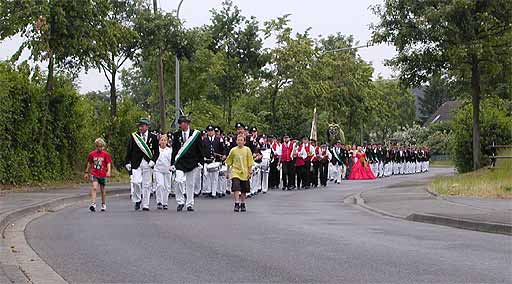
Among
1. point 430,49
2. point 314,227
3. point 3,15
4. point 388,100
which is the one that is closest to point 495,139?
point 430,49

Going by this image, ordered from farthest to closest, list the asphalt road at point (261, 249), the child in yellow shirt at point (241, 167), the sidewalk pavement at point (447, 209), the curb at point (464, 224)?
the child in yellow shirt at point (241, 167) → the sidewalk pavement at point (447, 209) → the curb at point (464, 224) → the asphalt road at point (261, 249)

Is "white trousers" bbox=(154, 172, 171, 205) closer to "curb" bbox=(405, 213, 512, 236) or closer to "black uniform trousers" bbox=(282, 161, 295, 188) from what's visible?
"curb" bbox=(405, 213, 512, 236)

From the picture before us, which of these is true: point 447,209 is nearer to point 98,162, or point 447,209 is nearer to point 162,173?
point 162,173

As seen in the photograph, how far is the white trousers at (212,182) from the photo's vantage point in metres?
25.7

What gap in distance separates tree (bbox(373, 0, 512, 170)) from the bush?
5.38m

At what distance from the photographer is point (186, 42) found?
33688 mm

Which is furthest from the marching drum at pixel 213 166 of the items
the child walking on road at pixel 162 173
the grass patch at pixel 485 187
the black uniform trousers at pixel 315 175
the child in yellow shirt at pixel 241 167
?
the black uniform trousers at pixel 315 175

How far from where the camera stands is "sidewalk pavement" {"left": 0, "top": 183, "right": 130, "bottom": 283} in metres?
10.2

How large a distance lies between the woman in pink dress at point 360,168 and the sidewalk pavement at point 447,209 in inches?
714

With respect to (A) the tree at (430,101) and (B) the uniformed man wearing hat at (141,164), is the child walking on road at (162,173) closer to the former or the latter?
(B) the uniformed man wearing hat at (141,164)

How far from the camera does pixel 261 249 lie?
Result: 40.2ft

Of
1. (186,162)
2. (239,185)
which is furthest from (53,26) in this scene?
(239,185)

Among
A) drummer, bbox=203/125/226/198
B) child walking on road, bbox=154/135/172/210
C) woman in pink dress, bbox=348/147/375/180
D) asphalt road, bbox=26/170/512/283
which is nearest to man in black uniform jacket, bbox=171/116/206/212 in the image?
child walking on road, bbox=154/135/172/210

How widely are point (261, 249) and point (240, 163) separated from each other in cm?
754
